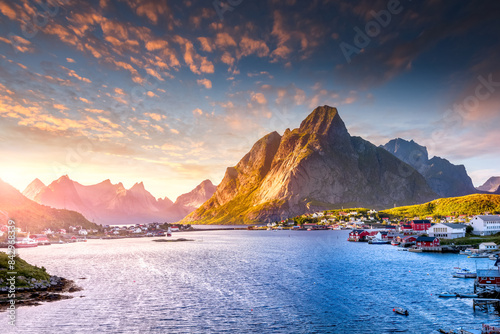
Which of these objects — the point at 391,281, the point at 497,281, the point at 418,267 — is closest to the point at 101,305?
the point at 391,281

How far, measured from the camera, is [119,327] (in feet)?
151

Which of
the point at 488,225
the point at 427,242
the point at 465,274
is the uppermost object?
the point at 488,225

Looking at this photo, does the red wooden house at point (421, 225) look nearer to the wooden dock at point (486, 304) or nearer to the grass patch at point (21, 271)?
the wooden dock at point (486, 304)

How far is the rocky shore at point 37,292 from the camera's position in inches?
2199

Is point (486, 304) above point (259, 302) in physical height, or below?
above

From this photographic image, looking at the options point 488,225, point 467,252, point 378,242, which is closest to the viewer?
point 467,252

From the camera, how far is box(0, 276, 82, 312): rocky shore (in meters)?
55.8

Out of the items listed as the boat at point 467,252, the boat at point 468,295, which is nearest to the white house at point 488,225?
the boat at point 467,252

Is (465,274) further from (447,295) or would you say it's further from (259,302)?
Answer: (259,302)

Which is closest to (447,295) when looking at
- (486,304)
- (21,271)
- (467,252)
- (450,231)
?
(486,304)

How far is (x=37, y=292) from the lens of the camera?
206ft

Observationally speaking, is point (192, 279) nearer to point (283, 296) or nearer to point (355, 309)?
point (283, 296)

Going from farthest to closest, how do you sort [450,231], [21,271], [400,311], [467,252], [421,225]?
1. [421,225]
2. [450,231]
3. [467,252]
4. [21,271]
5. [400,311]

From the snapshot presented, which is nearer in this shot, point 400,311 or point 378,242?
point 400,311
